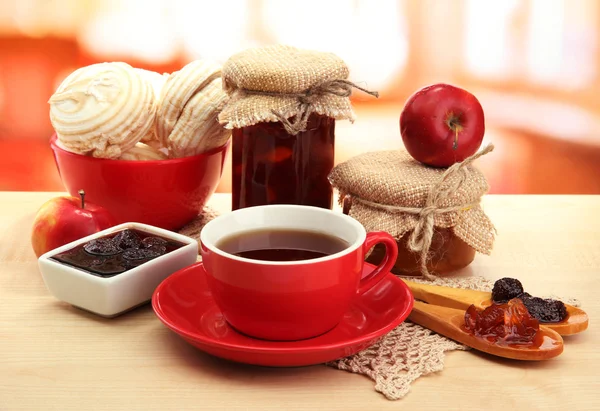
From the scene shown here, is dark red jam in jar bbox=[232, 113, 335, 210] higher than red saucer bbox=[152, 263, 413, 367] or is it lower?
higher

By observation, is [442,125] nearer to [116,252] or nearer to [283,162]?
[283,162]

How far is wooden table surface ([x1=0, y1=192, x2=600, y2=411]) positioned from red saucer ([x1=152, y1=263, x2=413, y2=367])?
0.08 feet

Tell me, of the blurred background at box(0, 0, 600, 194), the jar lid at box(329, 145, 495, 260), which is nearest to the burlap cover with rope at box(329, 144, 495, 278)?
the jar lid at box(329, 145, 495, 260)

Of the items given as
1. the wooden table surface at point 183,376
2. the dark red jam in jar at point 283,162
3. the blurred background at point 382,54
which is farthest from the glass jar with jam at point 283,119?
the blurred background at point 382,54

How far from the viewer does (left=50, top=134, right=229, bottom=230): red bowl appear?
0.93 metres

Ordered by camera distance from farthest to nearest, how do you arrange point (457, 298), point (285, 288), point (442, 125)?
point (442, 125) < point (457, 298) < point (285, 288)

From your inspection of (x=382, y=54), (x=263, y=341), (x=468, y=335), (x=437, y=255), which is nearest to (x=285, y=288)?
(x=263, y=341)

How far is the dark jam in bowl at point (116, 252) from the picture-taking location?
0.75 meters

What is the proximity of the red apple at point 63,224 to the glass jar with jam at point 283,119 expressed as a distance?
0.61 ft

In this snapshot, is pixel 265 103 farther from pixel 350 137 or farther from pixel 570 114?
pixel 570 114

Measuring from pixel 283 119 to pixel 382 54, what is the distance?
45.9 inches

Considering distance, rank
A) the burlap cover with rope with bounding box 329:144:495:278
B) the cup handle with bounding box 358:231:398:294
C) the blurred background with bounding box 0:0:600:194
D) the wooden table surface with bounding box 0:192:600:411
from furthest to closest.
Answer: the blurred background with bounding box 0:0:600:194 → the burlap cover with rope with bounding box 329:144:495:278 → the cup handle with bounding box 358:231:398:294 → the wooden table surface with bounding box 0:192:600:411

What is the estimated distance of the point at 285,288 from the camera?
625 millimetres

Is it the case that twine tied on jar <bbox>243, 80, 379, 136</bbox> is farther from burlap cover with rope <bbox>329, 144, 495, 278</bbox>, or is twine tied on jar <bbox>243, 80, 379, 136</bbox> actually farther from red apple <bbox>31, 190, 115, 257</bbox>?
red apple <bbox>31, 190, 115, 257</bbox>
